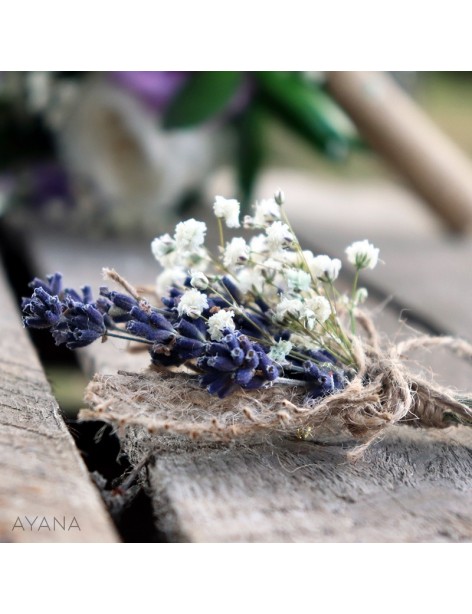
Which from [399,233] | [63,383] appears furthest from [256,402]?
[399,233]

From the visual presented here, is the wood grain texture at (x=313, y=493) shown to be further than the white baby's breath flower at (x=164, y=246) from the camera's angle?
No

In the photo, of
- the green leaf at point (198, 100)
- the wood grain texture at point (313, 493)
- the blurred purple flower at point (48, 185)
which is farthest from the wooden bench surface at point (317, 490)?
the blurred purple flower at point (48, 185)

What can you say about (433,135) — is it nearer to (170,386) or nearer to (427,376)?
(427,376)

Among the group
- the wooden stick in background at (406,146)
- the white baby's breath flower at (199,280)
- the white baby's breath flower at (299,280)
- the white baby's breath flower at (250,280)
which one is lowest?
the white baby's breath flower at (199,280)

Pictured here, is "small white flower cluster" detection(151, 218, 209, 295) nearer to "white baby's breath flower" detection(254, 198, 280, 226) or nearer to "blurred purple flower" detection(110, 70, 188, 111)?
"white baby's breath flower" detection(254, 198, 280, 226)

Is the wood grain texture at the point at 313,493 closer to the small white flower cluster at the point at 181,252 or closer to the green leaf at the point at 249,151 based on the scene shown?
the small white flower cluster at the point at 181,252

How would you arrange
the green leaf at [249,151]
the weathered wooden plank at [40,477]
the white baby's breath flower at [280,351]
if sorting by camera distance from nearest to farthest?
the weathered wooden plank at [40,477]
the white baby's breath flower at [280,351]
the green leaf at [249,151]

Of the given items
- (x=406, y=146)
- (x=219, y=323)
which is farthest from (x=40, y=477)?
(x=406, y=146)

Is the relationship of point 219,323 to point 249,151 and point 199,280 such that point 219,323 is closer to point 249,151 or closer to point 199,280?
point 199,280
